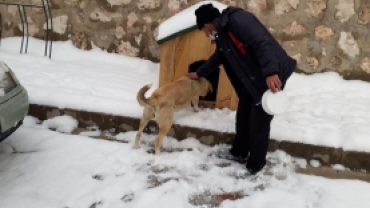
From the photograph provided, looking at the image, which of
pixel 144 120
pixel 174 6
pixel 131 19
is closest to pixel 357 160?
pixel 144 120

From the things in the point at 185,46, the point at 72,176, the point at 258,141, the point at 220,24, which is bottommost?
the point at 72,176

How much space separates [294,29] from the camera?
501 cm

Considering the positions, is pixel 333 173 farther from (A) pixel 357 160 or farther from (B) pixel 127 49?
(B) pixel 127 49

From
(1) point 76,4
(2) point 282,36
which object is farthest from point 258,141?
(1) point 76,4

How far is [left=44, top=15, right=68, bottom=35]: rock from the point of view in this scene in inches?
226

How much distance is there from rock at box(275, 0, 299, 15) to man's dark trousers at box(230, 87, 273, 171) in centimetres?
204

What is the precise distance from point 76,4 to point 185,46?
2.48 metres

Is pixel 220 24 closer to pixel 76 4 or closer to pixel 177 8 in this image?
pixel 177 8

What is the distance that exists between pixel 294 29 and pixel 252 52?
2221 mm

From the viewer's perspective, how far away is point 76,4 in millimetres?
5602

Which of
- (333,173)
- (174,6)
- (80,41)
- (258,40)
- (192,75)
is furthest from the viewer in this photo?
(80,41)

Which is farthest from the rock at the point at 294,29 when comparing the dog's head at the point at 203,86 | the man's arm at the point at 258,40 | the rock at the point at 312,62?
the man's arm at the point at 258,40

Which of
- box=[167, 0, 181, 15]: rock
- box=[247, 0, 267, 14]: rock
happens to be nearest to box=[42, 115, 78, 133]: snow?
box=[167, 0, 181, 15]: rock

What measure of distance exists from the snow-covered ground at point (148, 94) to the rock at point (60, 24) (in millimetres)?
206
